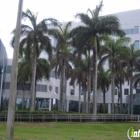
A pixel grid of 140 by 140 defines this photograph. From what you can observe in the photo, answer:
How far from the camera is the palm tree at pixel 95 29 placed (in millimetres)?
33250

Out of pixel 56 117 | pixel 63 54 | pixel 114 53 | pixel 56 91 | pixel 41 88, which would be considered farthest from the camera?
pixel 56 91

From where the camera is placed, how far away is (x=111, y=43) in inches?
1550

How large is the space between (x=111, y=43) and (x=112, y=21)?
21.8 feet

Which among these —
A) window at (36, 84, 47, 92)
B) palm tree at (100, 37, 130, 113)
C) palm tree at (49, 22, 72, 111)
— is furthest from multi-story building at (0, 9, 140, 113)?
palm tree at (100, 37, 130, 113)

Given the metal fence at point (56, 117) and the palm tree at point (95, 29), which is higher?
the palm tree at point (95, 29)

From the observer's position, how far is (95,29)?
110ft

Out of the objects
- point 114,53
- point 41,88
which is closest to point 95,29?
point 114,53

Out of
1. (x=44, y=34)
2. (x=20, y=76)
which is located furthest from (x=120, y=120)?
(x=20, y=76)

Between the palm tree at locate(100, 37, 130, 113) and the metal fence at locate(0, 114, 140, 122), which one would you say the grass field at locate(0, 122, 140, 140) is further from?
the palm tree at locate(100, 37, 130, 113)

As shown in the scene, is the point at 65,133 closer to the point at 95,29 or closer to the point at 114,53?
the point at 95,29

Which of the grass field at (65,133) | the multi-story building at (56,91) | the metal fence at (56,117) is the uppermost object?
the multi-story building at (56,91)

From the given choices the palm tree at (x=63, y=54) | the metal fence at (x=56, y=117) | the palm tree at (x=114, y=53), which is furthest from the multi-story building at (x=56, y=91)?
the metal fence at (x=56, y=117)

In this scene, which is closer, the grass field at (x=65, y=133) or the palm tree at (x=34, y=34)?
the grass field at (x=65, y=133)

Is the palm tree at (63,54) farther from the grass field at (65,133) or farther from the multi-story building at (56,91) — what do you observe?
the multi-story building at (56,91)
